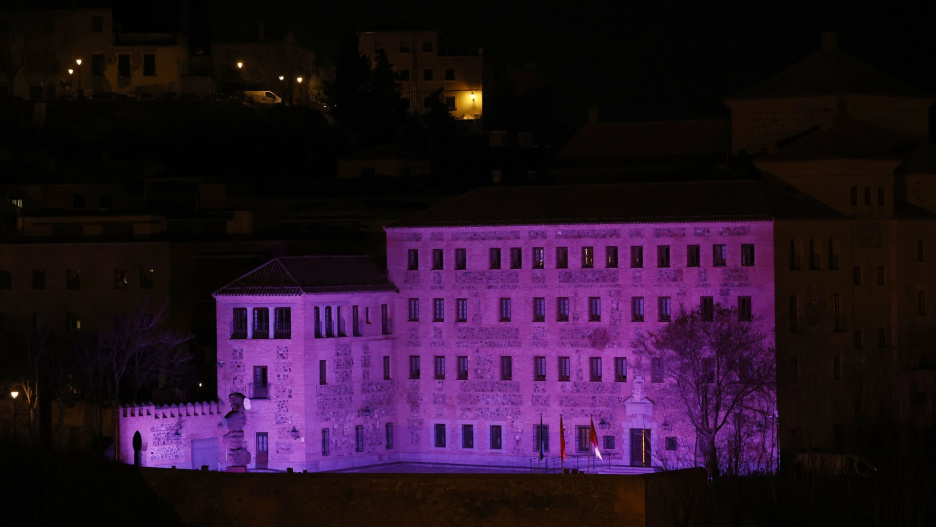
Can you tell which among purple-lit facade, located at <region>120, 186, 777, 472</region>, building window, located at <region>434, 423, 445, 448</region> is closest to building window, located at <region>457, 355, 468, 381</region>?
purple-lit facade, located at <region>120, 186, 777, 472</region>

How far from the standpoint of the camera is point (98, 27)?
104938mm

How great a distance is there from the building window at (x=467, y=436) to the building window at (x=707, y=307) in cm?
886

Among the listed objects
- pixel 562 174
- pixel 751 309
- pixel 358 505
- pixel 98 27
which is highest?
pixel 98 27

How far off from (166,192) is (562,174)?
55.6ft

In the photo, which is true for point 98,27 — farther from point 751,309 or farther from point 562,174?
point 751,309

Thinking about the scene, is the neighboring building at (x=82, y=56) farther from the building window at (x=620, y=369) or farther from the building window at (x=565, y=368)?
the building window at (x=620, y=369)

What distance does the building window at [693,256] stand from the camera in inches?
2484

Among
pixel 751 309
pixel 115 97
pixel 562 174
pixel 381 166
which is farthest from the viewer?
pixel 115 97

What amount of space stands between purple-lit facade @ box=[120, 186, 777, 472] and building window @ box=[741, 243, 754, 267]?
45 mm

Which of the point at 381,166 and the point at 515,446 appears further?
the point at 381,166

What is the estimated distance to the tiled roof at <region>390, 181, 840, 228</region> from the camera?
62969mm

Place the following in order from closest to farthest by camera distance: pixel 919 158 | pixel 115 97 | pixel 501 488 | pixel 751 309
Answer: pixel 501 488 → pixel 751 309 → pixel 919 158 → pixel 115 97

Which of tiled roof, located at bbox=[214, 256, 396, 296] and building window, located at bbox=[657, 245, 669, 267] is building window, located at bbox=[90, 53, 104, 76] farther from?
building window, located at bbox=[657, 245, 669, 267]

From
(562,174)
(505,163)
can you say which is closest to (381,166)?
(505,163)
